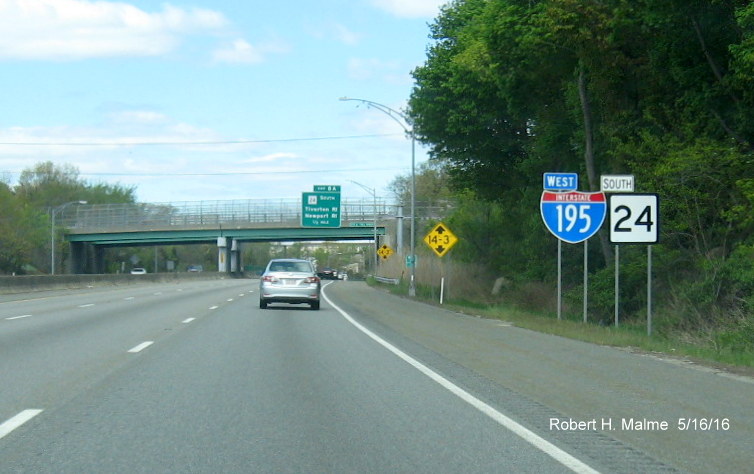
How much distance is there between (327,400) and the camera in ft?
35.7

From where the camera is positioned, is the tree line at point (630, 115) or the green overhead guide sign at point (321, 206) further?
the green overhead guide sign at point (321, 206)

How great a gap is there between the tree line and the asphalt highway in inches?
320

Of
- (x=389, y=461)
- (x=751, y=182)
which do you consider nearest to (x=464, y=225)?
(x=751, y=182)

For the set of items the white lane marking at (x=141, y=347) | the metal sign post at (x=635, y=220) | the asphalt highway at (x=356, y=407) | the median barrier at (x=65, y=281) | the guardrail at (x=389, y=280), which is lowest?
the guardrail at (x=389, y=280)

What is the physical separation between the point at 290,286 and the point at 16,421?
21216 mm

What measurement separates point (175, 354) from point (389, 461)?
346 inches

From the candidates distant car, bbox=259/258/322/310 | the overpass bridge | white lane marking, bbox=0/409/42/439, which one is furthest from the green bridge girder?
white lane marking, bbox=0/409/42/439

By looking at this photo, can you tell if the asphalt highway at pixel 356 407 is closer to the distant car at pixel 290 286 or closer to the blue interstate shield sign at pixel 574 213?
the blue interstate shield sign at pixel 574 213

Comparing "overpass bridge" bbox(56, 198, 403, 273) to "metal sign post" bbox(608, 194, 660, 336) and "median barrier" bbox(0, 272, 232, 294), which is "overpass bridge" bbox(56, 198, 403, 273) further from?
"metal sign post" bbox(608, 194, 660, 336)

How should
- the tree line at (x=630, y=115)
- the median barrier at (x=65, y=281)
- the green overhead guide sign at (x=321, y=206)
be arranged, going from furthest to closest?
1. the green overhead guide sign at (x=321, y=206)
2. the median barrier at (x=65, y=281)
3. the tree line at (x=630, y=115)

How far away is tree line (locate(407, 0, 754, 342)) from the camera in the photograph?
76.9 feet

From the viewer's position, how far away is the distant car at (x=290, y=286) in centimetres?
3041

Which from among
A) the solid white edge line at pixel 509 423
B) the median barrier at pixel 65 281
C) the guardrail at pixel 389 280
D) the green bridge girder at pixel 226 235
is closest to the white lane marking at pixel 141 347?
the solid white edge line at pixel 509 423

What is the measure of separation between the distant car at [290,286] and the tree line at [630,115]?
9087mm
